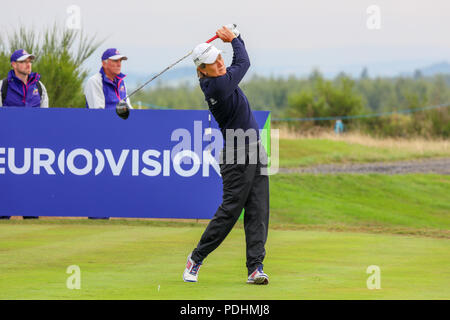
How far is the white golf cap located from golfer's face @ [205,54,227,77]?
4 centimetres

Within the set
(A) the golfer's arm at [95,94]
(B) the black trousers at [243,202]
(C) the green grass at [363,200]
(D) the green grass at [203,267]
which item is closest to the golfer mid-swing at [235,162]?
(B) the black trousers at [243,202]

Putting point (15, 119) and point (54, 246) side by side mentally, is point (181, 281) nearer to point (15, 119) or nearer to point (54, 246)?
point (54, 246)

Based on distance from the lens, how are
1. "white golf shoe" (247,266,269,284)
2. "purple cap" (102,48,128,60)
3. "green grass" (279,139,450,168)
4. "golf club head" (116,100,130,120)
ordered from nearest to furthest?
"white golf shoe" (247,266,269,284), "golf club head" (116,100,130,120), "purple cap" (102,48,128,60), "green grass" (279,139,450,168)

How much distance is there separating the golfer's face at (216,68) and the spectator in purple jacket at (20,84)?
5.91 meters

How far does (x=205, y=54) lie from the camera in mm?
6383

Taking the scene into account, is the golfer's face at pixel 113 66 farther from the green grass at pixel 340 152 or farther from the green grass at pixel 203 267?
the green grass at pixel 340 152

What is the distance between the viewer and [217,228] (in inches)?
262

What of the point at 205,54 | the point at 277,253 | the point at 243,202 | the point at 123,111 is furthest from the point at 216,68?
the point at 277,253

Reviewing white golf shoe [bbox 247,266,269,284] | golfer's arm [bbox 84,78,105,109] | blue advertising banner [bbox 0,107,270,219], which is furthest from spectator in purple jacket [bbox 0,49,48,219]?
white golf shoe [bbox 247,266,269,284]

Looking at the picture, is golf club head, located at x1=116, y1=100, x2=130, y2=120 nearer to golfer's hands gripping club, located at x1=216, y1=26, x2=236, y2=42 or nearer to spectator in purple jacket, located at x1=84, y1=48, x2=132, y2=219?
golfer's hands gripping club, located at x1=216, y1=26, x2=236, y2=42

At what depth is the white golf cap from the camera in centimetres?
638

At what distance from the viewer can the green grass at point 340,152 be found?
21.8m

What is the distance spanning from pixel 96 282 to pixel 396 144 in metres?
21.5
